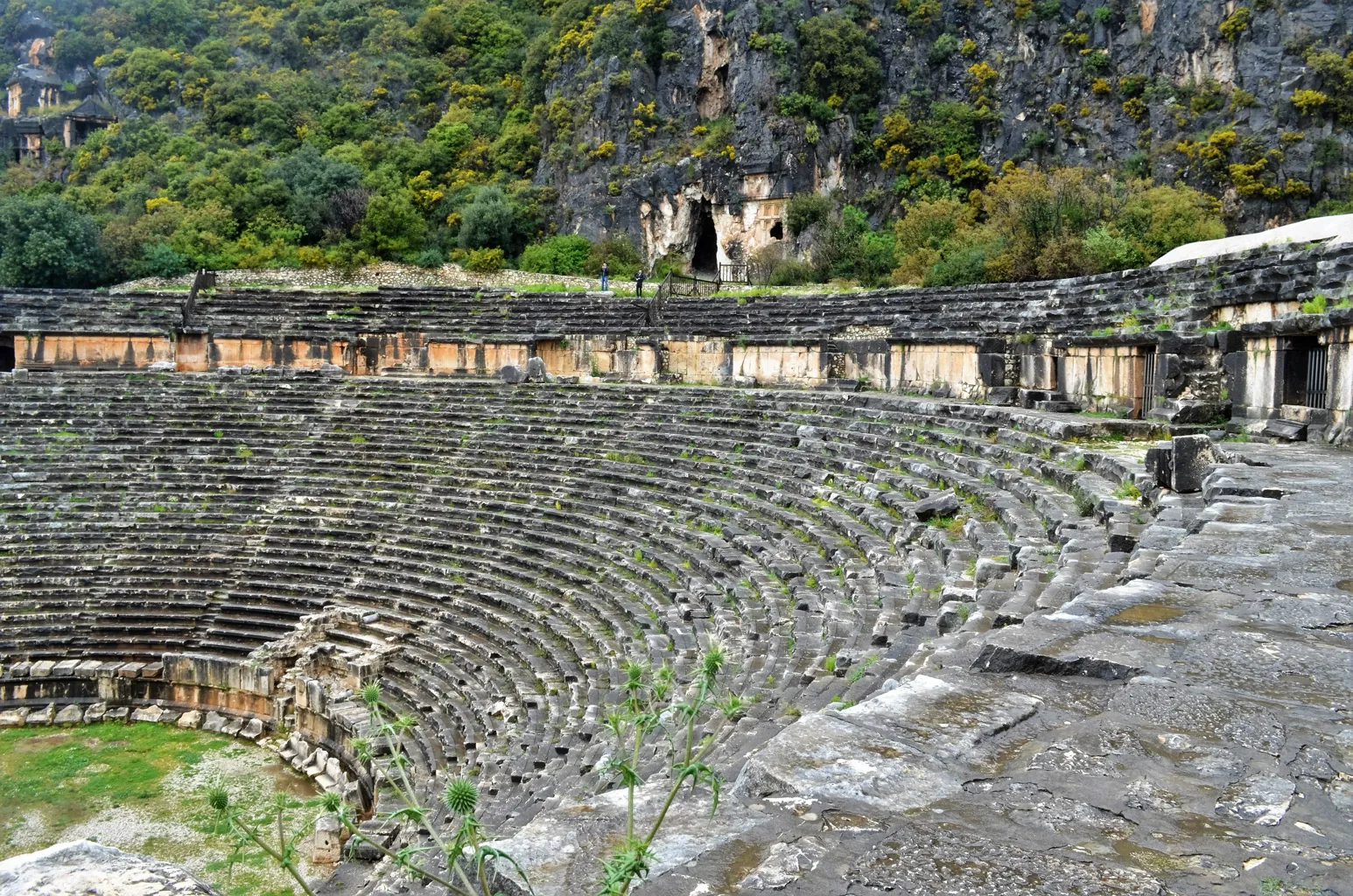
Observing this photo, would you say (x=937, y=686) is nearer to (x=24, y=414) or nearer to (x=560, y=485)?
(x=560, y=485)

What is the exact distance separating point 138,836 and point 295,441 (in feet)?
30.4

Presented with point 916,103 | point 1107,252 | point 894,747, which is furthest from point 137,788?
point 916,103

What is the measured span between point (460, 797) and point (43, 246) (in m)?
33.7

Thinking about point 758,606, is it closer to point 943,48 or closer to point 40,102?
point 943,48

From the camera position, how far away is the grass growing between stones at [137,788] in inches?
380

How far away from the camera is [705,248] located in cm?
3822

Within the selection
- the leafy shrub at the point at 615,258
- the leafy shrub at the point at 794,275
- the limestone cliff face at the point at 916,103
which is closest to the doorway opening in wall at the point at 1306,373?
the leafy shrub at the point at 794,275

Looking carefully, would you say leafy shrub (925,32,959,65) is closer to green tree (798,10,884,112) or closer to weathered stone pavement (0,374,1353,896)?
green tree (798,10,884,112)

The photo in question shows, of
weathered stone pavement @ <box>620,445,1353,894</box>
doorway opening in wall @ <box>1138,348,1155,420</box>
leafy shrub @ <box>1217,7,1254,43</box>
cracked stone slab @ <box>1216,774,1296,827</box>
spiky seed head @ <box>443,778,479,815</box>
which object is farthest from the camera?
leafy shrub @ <box>1217,7,1254,43</box>

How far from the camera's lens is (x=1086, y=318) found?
13.6 m

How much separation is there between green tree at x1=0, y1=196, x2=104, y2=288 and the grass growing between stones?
21828 mm

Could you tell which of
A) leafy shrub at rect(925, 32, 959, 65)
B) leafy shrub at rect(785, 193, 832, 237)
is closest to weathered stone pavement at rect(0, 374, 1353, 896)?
leafy shrub at rect(785, 193, 832, 237)

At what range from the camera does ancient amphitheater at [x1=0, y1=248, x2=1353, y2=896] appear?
3.04 m

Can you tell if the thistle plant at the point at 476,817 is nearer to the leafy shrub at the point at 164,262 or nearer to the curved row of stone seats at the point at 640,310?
the curved row of stone seats at the point at 640,310
